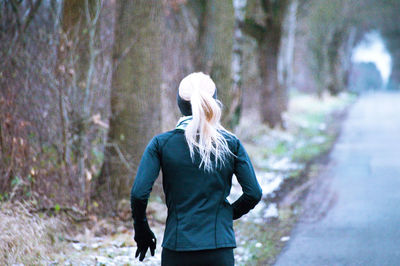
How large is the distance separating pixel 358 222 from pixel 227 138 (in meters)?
5.49

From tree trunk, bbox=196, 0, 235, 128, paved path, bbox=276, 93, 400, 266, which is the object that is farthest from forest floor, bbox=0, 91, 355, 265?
tree trunk, bbox=196, 0, 235, 128

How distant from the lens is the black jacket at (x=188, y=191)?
11.5 ft

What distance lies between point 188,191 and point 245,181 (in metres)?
0.41

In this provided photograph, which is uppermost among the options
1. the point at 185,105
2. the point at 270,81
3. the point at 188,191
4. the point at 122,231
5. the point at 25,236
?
the point at 185,105

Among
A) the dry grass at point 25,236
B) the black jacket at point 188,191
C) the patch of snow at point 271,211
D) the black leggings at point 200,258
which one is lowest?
the patch of snow at point 271,211

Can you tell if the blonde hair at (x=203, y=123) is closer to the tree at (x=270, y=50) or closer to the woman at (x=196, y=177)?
the woman at (x=196, y=177)

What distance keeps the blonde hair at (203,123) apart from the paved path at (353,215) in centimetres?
342

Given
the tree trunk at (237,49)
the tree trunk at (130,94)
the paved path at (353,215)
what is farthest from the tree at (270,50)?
the tree trunk at (130,94)

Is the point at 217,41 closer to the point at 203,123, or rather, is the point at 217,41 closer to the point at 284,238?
the point at 284,238

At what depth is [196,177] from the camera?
3498 millimetres

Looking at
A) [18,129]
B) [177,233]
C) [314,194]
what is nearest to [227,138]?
[177,233]

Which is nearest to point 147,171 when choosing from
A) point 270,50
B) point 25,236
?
point 25,236

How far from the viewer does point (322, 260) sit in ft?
21.6

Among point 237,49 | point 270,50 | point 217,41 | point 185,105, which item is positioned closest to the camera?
point 185,105
